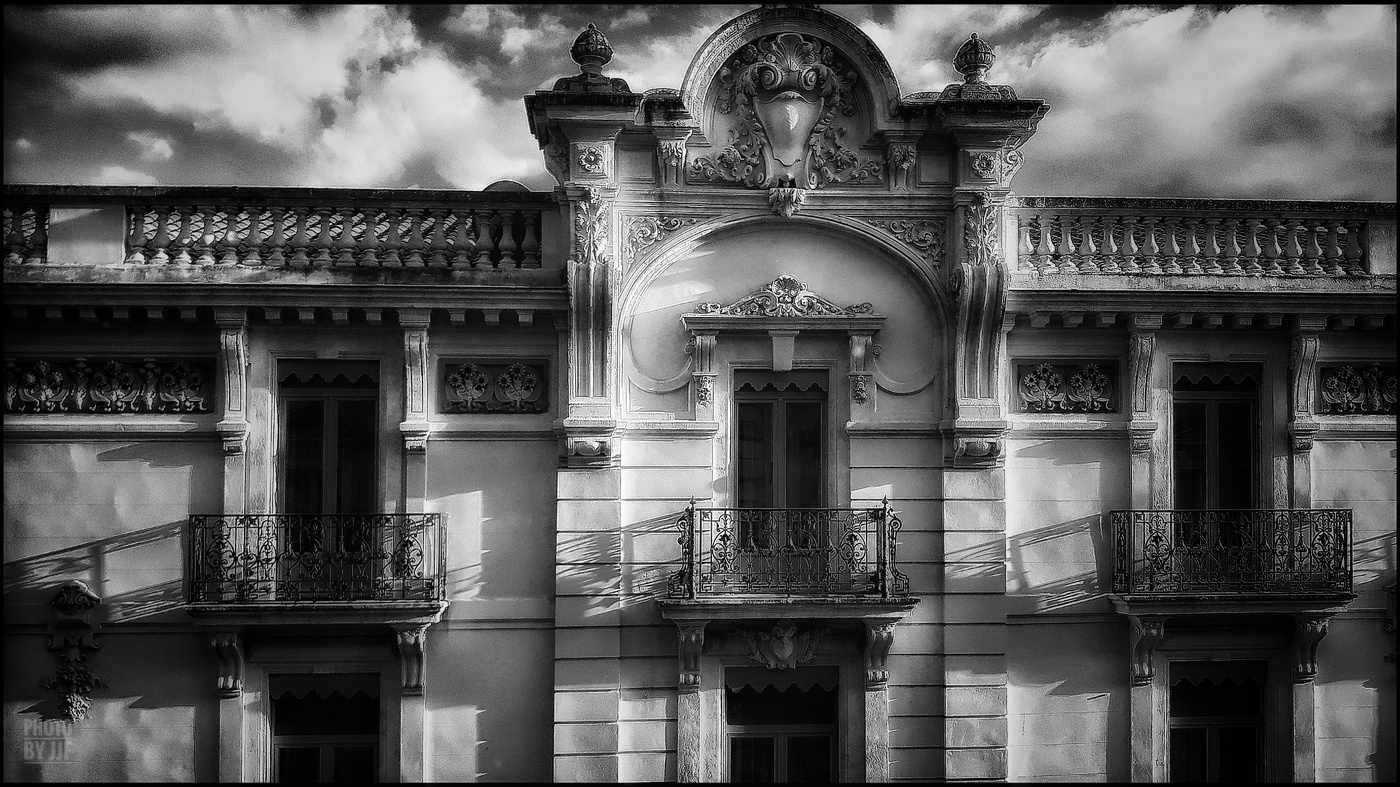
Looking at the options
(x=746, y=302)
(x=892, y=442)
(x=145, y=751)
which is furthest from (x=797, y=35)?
(x=145, y=751)

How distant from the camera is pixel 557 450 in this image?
12.1 metres

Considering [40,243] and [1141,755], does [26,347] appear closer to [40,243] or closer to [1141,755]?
[40,243]

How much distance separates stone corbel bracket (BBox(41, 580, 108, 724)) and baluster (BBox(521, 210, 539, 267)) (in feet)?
20.0

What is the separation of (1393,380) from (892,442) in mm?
6165

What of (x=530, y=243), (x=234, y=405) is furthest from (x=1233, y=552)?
(x=234, y=405)

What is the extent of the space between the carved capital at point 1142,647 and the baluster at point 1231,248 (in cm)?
417

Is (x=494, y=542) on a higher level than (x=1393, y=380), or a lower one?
lower

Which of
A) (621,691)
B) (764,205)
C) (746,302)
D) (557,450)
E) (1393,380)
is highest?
(764,205)

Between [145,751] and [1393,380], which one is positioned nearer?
[145,751]

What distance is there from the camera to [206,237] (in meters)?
12.1

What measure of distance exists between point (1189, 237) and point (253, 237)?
35.5 feet

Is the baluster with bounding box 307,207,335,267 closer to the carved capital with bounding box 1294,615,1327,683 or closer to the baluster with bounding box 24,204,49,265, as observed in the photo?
the baluster with bounding box 24,204,49,265

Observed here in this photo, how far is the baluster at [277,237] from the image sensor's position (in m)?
12.0

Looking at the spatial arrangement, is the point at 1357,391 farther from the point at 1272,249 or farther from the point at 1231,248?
the point at 1231,248
